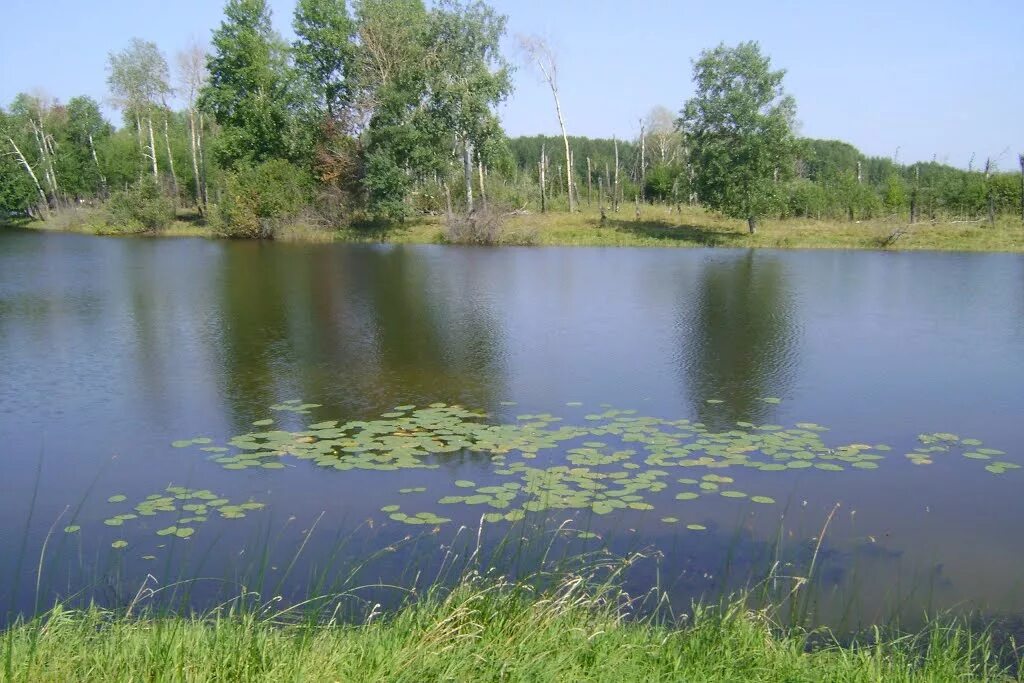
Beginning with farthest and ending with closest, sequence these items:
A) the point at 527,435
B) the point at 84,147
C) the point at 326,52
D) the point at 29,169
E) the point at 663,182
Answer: the point at 84,147 → the point at 29,169 → the point at 663,182 → the point at 326,52 → the point at 527,435

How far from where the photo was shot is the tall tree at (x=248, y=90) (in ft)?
120

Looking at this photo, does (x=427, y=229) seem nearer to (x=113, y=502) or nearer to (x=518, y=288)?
(x=518, y=288)

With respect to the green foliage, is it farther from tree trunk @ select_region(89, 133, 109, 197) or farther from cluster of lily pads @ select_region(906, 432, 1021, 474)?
cluster of lily pads @ select_region(906, 432, 1021, 474)

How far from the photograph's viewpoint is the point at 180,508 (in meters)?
6.20

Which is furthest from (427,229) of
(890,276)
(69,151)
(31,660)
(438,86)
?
(31,660)

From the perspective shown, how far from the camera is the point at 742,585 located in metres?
5.16

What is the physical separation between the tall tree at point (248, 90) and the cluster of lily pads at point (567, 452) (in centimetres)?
3038

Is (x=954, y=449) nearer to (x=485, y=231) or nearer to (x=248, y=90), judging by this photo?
(x=485, y=231)

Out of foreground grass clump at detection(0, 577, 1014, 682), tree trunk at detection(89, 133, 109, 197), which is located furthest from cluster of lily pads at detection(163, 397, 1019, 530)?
tree trunk at detection(89, 133, 109, 197)

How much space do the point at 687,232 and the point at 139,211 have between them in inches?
918

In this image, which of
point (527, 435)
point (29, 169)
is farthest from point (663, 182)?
point (527, 435)

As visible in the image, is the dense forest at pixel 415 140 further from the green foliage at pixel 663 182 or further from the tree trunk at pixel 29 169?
the tree trunk at pixel 29 169

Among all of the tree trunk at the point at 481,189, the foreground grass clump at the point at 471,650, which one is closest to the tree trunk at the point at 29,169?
the tree trunk at the point at 481,189

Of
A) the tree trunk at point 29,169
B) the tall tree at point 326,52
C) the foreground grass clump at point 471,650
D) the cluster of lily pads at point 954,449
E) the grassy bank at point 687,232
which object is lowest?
the cluster of lily pads at point 954,449
